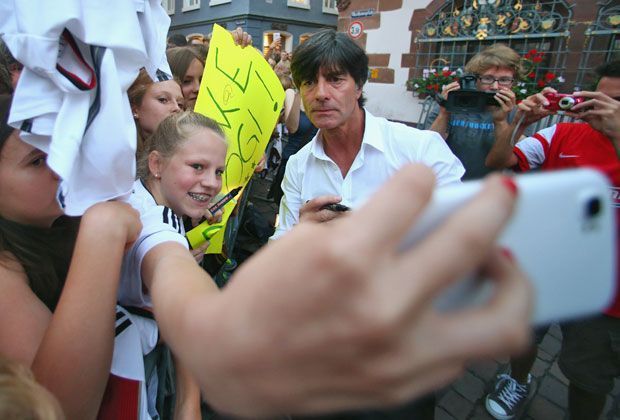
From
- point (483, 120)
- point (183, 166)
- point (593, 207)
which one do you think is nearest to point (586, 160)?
point (483, 120)

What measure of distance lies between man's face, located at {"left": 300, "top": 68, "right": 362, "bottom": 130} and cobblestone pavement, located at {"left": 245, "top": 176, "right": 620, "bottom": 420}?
1739 millimetres

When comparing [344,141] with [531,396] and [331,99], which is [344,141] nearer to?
[331,99]

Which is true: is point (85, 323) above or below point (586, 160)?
below

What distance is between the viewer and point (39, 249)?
0.99 meters

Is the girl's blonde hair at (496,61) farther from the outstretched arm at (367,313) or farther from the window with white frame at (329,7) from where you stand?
the window with white frame at (329,7)

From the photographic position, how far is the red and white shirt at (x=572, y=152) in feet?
5.63

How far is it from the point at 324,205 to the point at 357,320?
1157 millimetres

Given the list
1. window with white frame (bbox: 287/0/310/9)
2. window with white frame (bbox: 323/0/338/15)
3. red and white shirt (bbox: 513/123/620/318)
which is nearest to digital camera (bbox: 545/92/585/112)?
red and white shirt (bbox: 513/123/620/318)

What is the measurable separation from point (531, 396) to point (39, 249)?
2.75 m

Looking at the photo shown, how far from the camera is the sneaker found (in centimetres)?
221

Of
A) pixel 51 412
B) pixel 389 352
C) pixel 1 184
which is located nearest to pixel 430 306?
pixel 389 352

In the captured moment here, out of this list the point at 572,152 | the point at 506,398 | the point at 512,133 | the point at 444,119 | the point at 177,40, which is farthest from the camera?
the point at 177,40

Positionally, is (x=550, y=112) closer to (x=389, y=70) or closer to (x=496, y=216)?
(x=496, y=216)

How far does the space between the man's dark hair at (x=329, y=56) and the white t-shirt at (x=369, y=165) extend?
0.85 ft
